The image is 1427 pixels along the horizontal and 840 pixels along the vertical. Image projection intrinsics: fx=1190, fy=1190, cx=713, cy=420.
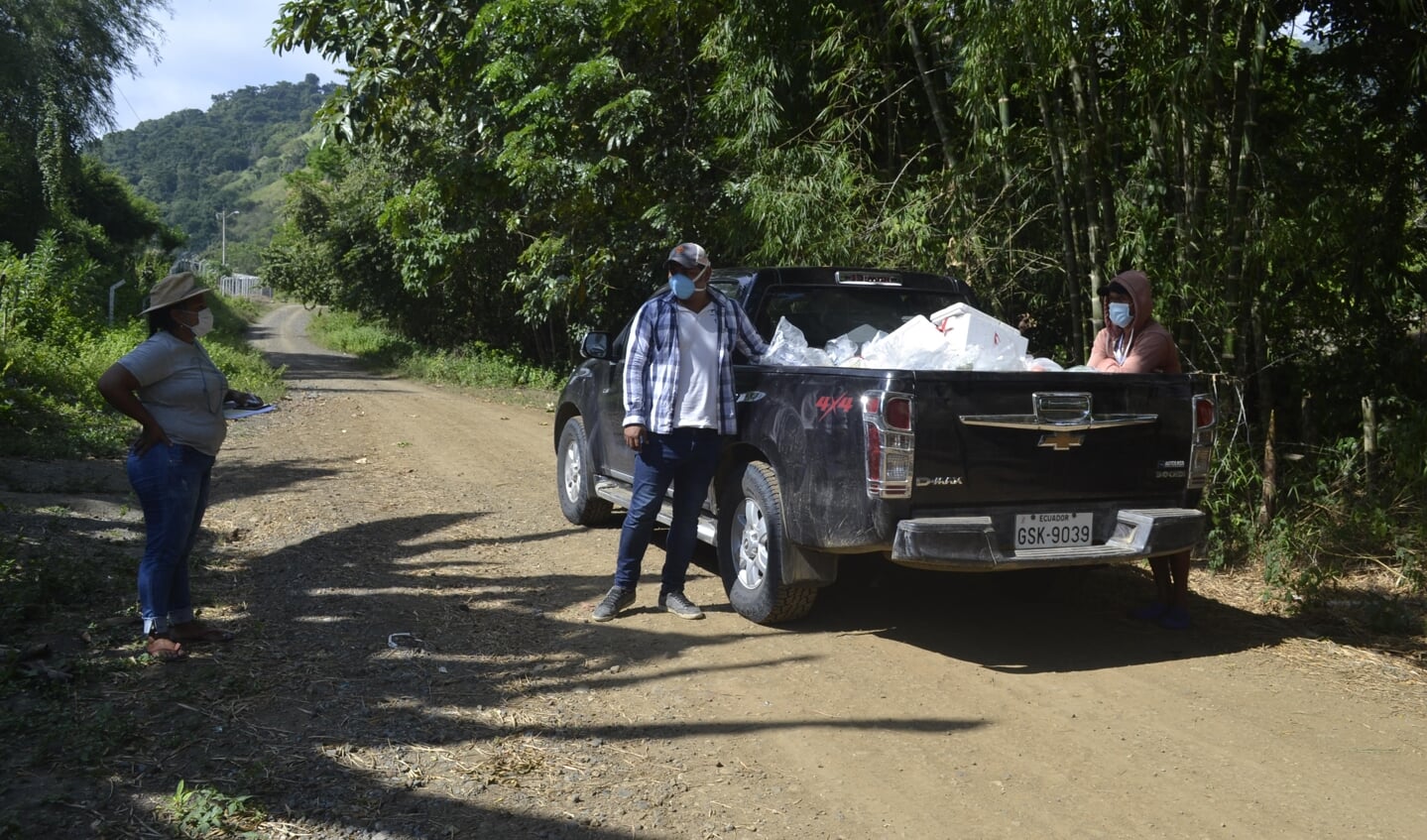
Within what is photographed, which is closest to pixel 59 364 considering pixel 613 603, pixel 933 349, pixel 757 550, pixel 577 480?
pixel 577 480

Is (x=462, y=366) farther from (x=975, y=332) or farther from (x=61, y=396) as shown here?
(x=975, y=332)

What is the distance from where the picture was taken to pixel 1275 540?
7.12m

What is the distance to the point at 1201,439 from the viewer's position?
18.6ft

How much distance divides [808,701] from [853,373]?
1.40 metres

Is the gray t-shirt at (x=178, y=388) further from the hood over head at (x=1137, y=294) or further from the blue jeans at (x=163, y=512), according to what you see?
the hood over head at (x=1137, y=294)


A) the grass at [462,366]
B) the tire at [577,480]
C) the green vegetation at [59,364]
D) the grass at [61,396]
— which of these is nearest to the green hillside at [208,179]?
the grass at [462,366]

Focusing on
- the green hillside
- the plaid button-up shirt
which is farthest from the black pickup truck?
the green hillside

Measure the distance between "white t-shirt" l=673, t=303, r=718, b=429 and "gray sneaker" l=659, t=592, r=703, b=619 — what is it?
98 cm

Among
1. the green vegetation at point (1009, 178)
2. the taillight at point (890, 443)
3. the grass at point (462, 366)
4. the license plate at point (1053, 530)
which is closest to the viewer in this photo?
the taillight at point (890, 443)

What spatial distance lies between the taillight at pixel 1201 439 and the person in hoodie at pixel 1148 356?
0.40 metres

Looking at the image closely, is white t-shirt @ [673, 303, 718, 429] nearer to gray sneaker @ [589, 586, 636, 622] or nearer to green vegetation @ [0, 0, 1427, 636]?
→ gray sneaker @ [589, 586, 636, 622]

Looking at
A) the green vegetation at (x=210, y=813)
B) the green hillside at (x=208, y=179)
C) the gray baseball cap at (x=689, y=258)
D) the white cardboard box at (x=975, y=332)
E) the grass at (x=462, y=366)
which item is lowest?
the green vegetation at (x=210, y=813)

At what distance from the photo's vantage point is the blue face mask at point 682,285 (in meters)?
5.91

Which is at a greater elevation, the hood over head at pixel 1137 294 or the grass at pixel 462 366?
the hood over head at pixel 1137 294
